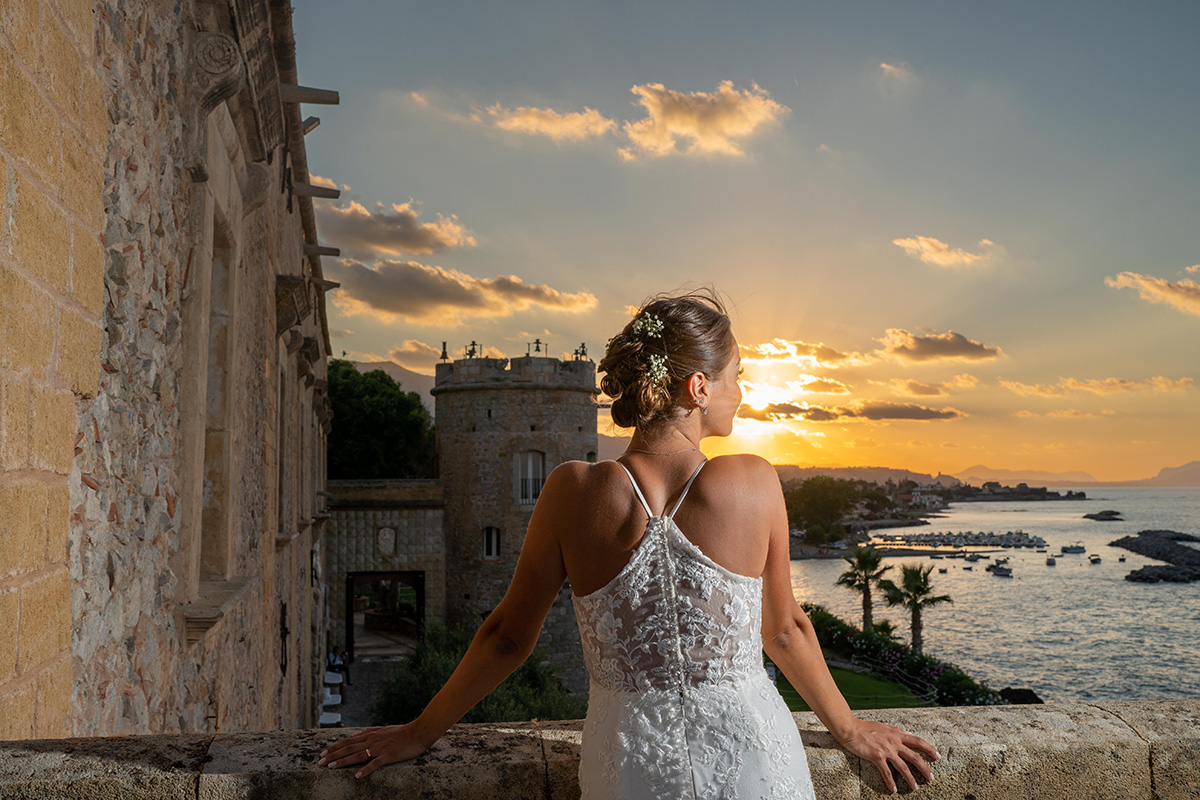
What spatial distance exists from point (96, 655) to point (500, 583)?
75.4ft

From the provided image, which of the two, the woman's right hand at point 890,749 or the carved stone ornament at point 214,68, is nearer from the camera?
the woman's right hand at point 890,749

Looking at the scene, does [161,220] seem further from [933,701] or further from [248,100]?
[933,701]

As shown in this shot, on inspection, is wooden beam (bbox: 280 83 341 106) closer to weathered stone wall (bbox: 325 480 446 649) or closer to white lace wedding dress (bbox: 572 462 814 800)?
white lace wedding dress (bbox: 572 462 814 800)

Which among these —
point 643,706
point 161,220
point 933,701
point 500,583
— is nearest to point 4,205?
point 161,220

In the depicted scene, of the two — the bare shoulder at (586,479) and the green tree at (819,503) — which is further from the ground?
the bare shoulder at (586,479)

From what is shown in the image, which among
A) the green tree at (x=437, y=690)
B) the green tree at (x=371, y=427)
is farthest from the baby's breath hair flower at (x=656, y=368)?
the green tree at (x=371, y=427)

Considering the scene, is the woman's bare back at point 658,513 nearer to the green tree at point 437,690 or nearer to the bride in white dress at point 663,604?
the bride in white dress at point 663,604

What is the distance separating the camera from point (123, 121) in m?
2.30

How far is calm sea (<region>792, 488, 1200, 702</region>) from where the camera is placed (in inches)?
1484

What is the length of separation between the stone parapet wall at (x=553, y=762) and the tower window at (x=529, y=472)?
23.2 m

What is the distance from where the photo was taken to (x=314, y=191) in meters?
8.49

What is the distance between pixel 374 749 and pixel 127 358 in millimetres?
1519

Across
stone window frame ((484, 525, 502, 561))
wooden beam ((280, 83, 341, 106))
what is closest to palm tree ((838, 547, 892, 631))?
stone window frame ((484, 525, 502, 561))

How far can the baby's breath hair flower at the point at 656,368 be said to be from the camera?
173 cm
